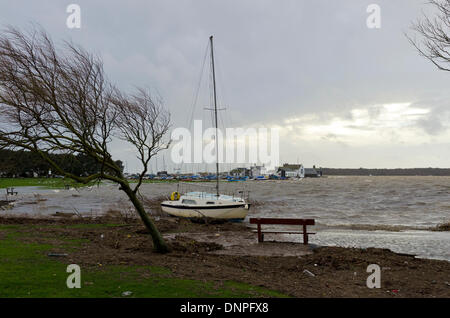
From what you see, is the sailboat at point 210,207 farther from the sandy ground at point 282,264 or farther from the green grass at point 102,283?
the green grass at point 102,283

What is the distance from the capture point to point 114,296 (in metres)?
7.80

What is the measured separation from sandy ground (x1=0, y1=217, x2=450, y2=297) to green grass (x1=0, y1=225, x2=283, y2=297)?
2.08ft

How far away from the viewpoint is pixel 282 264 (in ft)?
41.7

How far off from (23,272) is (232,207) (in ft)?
63.3

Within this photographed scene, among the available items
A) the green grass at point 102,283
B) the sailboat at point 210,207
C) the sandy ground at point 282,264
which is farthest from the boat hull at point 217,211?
the green grass at point 102,283

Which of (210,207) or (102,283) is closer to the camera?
(102,283)

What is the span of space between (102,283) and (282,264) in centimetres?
654

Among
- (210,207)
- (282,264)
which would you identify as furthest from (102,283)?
(210,207)

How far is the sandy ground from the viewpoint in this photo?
952 centimetres

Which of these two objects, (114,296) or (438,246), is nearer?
(114,296)

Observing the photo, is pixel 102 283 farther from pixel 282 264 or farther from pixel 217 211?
pixel 217 211

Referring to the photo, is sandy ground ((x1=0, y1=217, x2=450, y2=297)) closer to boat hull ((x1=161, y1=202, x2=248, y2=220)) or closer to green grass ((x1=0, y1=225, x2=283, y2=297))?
green grass ((x1=0, y1=225, x2=283, y2=297))
